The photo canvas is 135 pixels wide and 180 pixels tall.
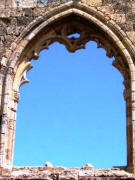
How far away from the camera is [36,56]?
14359 mm

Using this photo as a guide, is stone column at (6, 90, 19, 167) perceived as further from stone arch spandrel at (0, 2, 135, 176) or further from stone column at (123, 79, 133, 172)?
stone column at (123, 79, 133, 172)

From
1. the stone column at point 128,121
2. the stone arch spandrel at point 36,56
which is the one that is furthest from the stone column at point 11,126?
the stone column at point 128,121

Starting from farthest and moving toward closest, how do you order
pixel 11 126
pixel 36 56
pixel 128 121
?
pixel 36 56, pixel 11 126, pixel 128 121

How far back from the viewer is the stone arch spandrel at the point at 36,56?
521 inches

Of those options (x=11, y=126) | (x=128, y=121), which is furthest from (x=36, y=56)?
(x=128, y=121)

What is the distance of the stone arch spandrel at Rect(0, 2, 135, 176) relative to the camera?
43.4 ft

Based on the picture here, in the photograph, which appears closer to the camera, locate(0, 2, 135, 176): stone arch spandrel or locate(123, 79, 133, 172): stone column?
locate(123, 79, 133, 172): stone column

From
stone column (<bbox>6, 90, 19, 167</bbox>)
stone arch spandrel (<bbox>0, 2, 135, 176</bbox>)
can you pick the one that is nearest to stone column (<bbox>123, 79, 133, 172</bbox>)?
stone arch spandrel (<bbox>0, 2, 135, 176</bbox>)

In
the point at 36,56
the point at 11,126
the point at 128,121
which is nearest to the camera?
the point at 128,121

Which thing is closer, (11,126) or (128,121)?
(128,121)

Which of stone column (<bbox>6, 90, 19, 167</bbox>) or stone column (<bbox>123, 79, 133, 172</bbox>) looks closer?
stone column (<bbox>123, 79, 133, 172</bbox>)

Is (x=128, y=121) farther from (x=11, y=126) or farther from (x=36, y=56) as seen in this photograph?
(x=36, y=56)

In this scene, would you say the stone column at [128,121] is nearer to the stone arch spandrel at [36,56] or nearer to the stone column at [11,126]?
the stone arch spandrel at [36,56]

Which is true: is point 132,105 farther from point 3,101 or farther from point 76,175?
point 3,101
